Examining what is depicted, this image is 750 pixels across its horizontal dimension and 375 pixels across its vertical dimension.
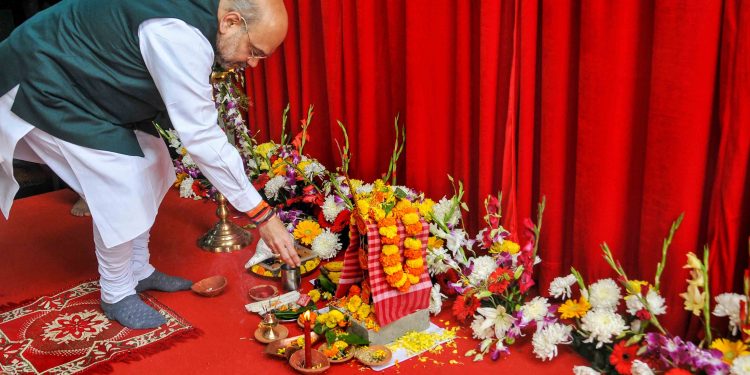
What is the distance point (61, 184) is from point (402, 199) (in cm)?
295

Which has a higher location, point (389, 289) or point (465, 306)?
point (389, 289)

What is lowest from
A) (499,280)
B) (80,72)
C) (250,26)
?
(499,280)

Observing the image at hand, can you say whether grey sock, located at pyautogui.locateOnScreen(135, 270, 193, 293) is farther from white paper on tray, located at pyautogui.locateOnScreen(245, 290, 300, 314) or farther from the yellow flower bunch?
the yellow flower bunch

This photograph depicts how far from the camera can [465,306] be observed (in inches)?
86.7

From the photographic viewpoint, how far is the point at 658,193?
74.8 inches

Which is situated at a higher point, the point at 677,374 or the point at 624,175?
the point at 624,175

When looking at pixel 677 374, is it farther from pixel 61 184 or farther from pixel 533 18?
pixel 61 184

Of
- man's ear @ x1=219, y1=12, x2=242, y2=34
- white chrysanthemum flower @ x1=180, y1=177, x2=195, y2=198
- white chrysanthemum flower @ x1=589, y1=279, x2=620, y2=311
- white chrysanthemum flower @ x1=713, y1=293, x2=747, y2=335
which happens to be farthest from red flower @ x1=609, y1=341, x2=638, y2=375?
white chrysanthemum flower @ x1=180, y1=177, x2=195, y2=198

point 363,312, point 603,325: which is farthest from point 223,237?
point 603,325

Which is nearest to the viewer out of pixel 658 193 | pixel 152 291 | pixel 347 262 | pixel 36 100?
pixel 658 193

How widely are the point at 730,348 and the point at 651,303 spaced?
211mm

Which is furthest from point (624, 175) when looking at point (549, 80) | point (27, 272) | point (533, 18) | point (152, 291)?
point (27, 272)

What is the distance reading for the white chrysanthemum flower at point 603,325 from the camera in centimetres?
183

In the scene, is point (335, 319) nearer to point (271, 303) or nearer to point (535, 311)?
point (271, 303)
